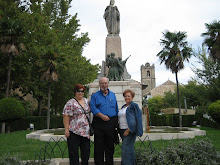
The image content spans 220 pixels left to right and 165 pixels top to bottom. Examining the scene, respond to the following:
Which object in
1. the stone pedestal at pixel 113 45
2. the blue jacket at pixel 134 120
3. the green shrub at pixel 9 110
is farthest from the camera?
the green shrub at pixel 9 110

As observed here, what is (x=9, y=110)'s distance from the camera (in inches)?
680

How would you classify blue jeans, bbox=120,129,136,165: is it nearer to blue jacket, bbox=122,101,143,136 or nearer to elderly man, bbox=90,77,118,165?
blue jacket, bbox=122,101,143,136

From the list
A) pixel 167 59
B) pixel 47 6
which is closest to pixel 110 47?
pixel 167 59

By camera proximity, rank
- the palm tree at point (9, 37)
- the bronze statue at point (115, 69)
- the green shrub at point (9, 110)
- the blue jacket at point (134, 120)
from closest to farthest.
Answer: the blue jacket at point (134, 120) < the bronze statue at point (115, 69) < the green shrub at point (9, 110) < the palm tree at point (9, 37)

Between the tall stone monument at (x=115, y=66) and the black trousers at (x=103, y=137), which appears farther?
the tall stone monument at (x=115, y=66)

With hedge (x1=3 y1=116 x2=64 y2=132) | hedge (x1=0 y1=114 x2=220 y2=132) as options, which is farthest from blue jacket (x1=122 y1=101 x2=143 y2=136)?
hedge (x1=3 y1=116 x2=64 y2=132)

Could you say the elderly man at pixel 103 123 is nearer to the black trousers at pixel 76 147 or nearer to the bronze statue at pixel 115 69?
the black trousers at pixel 76 147

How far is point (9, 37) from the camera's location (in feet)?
62.8

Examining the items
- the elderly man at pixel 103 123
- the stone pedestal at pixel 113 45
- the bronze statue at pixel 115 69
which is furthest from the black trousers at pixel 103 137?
the stone pedestal at pixel 113 45

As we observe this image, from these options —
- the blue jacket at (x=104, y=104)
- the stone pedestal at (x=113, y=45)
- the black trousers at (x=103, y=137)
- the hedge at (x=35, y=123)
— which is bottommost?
the hedge at (x=35, y=123)

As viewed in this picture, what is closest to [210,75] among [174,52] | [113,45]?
[174,52]

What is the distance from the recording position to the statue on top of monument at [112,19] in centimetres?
1413

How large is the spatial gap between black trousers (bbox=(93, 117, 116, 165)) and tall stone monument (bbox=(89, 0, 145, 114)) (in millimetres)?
6758

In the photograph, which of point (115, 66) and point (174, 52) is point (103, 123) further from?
point (174, 52)
